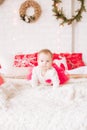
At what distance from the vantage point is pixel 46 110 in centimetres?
155

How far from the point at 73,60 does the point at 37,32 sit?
2.36 ft

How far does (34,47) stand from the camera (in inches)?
161

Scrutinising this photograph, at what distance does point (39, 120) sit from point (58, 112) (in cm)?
11

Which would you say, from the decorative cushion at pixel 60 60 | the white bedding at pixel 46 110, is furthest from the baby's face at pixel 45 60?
the decorative cushion at pixel 60 60

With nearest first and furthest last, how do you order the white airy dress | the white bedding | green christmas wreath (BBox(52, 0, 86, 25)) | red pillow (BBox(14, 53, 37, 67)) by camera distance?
the white bedding < the white airy dress < red pillow (BBox(14, 53, 37, 67)) < green christmas wreath (BBox(52, 0, 86, 25))

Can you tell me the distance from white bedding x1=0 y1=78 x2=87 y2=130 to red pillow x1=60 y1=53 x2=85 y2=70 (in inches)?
71.0

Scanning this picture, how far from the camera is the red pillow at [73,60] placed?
3680mm

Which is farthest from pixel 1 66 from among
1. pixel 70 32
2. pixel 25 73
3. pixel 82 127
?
pixel 82 127

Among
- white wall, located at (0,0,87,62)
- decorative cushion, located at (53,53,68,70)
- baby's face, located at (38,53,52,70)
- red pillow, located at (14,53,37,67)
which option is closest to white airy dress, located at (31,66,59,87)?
baby's face, located at (38,53,52,70)

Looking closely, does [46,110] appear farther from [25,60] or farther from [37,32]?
[37,32]

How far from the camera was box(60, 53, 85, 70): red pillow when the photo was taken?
3680 millimetres

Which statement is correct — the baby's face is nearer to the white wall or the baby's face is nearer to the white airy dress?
the white airy dress

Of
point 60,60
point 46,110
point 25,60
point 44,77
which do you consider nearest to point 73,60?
point 60,60

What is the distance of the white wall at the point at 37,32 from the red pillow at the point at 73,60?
0.83 feet
